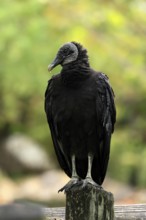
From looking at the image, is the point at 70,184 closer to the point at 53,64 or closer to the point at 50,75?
the point at 53,64

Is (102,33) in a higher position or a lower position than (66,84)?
higher

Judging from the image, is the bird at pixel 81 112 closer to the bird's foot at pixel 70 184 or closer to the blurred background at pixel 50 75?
the bird's foot at pixel 70 184

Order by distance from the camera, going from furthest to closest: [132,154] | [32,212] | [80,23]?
[132,154], [80,23], [32,212]

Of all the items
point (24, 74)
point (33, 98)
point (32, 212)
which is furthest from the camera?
point (33, 98)

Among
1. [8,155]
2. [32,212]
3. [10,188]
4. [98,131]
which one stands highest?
[8,155]

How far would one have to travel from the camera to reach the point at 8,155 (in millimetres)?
17625

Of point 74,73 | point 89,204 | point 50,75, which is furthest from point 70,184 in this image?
point 50,75

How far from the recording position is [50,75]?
15.4m

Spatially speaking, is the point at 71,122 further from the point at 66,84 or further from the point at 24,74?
the point at 24,74

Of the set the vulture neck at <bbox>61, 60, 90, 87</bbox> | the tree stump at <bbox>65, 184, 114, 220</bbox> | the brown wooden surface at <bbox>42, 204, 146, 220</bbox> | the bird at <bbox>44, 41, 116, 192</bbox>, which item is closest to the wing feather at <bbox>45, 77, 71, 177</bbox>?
the bird at <bbox>44, 41, 116, 192</bbox>

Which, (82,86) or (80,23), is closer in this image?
(82,86)

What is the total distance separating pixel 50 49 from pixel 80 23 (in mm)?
2327

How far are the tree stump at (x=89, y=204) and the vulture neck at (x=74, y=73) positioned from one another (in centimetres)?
115

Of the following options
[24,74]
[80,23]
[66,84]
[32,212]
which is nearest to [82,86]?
[66,84]
